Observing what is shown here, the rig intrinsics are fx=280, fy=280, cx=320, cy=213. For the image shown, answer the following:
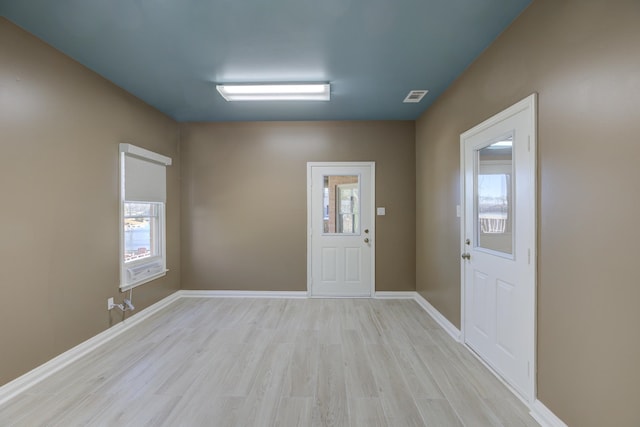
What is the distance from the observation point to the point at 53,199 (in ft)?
7.66

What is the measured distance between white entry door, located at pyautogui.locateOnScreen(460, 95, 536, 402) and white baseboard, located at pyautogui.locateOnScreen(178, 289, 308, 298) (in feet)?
7.75

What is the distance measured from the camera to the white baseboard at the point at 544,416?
164cm

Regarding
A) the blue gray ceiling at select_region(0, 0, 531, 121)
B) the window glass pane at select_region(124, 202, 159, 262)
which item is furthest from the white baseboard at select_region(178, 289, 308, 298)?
the blue gray ceiling at select_region(0, 0, 531, 121)

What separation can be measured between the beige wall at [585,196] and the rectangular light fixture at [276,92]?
1704 mm

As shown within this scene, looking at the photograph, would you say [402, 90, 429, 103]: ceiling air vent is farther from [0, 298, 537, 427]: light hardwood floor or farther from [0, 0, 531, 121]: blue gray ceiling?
[0, 298, 537, 427]: light hardwood floor

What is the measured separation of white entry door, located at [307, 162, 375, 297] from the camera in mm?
4254

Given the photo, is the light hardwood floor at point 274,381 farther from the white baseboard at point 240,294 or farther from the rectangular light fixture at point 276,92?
the rectangular light fixture at point 276,92

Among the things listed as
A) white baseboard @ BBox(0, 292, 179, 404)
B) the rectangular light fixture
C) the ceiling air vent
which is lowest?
white baseboard @ BBox(0, 292, 179, 404)

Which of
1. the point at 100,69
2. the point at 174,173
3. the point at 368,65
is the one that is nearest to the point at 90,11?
the point at 100,69

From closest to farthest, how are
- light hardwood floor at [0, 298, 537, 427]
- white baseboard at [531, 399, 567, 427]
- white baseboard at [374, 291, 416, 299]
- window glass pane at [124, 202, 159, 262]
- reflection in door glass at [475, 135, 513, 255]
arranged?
white baseboard at [531, 399, 567, 427]
light hardwood floor at [0, 298, 537, 427]
reflection in door glass at [475, 135, 513, 255]
window glass pane at [124, 202, 159, 262]
white baseboard at [374, 291, 416, 299]

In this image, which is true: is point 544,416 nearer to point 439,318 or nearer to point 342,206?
point 439,318

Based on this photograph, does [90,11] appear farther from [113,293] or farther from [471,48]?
[471,48]

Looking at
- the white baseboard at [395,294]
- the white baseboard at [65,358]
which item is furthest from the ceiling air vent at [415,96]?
the white baseboard at [65,358]

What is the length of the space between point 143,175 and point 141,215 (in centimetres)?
51
